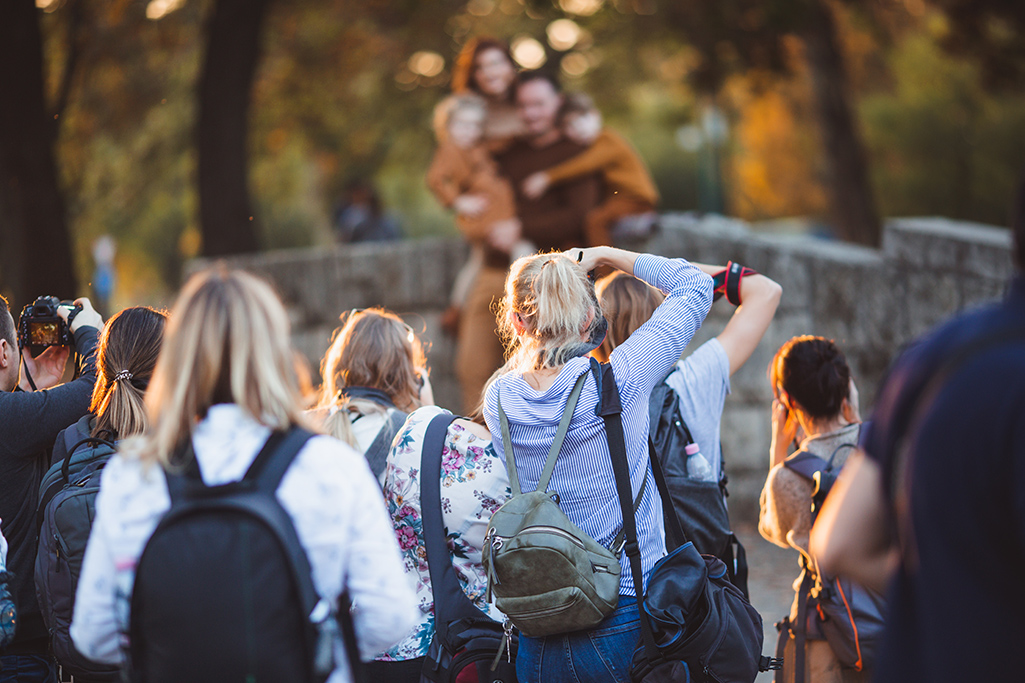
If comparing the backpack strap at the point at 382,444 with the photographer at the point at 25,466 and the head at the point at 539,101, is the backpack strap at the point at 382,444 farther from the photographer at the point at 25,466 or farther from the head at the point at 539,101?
the head at the point at 539,101

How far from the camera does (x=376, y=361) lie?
3590 mm

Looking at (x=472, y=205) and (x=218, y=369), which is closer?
Result: (x=218, y=369)

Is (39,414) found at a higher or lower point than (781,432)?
higher

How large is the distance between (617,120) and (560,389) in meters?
23.8

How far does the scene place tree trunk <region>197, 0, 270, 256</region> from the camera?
10.0 metres

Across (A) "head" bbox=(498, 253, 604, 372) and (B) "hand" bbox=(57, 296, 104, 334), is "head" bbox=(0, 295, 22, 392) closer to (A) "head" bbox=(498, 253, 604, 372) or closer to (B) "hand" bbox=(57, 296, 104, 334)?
(B) "hand" bbox=(57, 296, 104, 334)

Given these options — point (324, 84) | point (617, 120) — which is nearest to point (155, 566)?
point (324, 84)

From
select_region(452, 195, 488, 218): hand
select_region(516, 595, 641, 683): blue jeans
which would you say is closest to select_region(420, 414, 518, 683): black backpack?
select_region(516, 595, 641, 683): blue jeans

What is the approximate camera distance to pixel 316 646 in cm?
206

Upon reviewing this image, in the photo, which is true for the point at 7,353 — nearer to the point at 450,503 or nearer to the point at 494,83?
the point at 450,503

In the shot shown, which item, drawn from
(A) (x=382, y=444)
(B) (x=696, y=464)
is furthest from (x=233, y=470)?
(B) (x=696, y=464)

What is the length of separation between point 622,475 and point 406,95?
1655cm

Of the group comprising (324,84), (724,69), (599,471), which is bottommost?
(599,471)

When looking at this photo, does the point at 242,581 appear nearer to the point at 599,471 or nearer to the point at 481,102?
the point at 599,471
